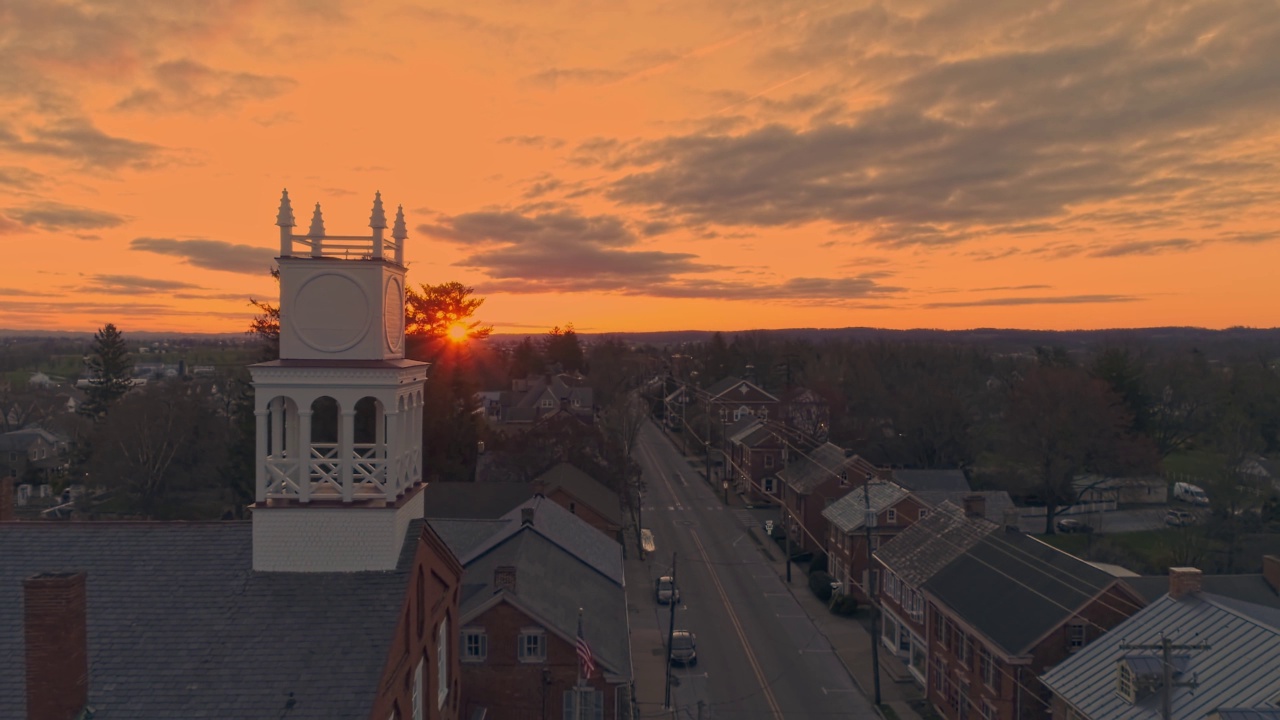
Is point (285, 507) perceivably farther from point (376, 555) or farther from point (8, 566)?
point (8, 566)

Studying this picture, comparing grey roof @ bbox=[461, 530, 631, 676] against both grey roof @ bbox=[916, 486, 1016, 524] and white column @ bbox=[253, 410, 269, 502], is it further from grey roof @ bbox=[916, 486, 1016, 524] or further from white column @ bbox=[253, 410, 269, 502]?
grey roof @ bbox=[916, 486, 1016, 524]

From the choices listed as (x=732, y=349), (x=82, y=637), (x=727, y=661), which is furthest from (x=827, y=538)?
(x=732, y=349)

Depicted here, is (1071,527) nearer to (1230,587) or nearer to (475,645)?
(1230,587)

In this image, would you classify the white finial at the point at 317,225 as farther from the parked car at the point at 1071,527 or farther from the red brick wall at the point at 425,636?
the parked car at the point at 1071,527

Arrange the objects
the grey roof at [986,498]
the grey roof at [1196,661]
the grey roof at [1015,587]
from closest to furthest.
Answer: the grey roof at [1196,661]
the grey roof at [1015,587]
the grey roof at [986,498]

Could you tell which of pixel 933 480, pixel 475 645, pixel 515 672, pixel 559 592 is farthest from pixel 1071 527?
pixel 475 645

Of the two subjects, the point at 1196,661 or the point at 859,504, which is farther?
the point at 859,504

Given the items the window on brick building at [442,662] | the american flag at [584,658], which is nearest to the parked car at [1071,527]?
the american flag at [584,658]
